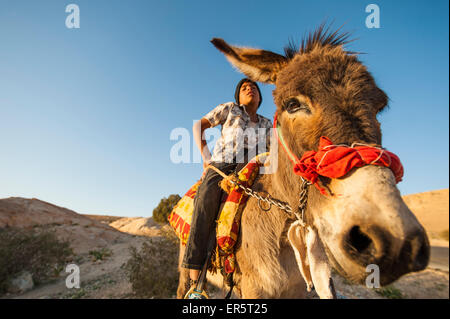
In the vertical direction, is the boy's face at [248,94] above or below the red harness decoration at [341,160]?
above

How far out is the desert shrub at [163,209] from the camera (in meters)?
27.5

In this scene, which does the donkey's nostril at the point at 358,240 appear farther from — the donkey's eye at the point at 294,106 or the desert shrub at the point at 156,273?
the desert shrub at the point at 156,273

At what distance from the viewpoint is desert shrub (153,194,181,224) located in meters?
27.5

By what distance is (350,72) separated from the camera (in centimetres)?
156

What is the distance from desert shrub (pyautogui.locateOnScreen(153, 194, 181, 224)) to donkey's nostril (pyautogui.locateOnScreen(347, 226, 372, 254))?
2726 centimetres

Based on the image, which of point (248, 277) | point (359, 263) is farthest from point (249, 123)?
point (359, 263)

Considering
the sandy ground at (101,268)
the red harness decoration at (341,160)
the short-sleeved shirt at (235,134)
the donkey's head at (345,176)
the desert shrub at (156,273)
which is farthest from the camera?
the sandy ground at (101,268)

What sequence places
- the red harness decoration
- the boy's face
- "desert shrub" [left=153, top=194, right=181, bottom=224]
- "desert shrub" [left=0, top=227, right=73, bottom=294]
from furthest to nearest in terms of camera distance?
"desert shrub" [left=153, top=194, right=181, bottom=224]
"desert shrub" [left=0, top=227, right=73, bottom=294]
the boy's face
the red harness decoration

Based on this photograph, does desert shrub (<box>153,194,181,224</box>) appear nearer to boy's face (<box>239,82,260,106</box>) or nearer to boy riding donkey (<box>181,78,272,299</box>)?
boy riding donkey (<box>181,78,272,299</box>)

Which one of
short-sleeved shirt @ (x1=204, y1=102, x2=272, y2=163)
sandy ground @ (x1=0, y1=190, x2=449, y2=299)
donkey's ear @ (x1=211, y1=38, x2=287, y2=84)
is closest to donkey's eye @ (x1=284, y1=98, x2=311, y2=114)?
donkey's ear @ (x1=211, y1=38, x2=287, y2=84)

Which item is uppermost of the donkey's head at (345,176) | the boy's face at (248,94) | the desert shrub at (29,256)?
the boy's face at (248,94)

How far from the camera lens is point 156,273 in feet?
23.4

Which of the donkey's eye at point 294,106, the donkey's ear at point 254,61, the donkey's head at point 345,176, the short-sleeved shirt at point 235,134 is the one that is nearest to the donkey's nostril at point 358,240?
the donkey's head at point 345,176

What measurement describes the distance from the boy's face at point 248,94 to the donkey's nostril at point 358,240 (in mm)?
2212
